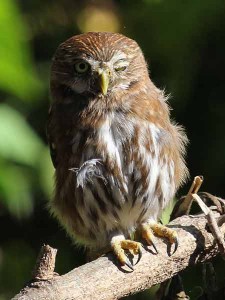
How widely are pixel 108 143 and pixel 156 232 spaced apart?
1.32 ft

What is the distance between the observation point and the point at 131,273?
3150mm

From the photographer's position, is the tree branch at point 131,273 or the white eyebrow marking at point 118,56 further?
the white eyebrow marking at point 118,56

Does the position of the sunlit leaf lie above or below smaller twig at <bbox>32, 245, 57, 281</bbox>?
above

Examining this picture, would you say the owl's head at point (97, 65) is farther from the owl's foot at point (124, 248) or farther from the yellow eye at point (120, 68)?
the owl's foot at point (124, 248)

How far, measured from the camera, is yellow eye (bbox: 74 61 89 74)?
403cm

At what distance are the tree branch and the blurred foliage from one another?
4.80ft

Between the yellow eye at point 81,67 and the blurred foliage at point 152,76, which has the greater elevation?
the yellow eye at point 81,67

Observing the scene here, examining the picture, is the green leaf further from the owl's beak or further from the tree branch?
the tree branch

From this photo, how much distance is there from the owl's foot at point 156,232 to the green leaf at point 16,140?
0.64 metres

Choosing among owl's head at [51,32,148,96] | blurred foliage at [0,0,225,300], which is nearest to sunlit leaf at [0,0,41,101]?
owl's head at [51,32,148,96]

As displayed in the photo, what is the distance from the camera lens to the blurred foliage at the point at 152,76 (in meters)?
5.12

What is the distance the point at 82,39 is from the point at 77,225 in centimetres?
78

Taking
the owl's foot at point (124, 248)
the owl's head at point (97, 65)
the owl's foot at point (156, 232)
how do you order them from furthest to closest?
the owl's head at point (97, 65)
the owl's foot at point (156, 232)
the owl's foot at point (124, 248)

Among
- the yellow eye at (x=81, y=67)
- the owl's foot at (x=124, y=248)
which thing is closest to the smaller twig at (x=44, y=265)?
the owl's foot at (x=124, y=248)
